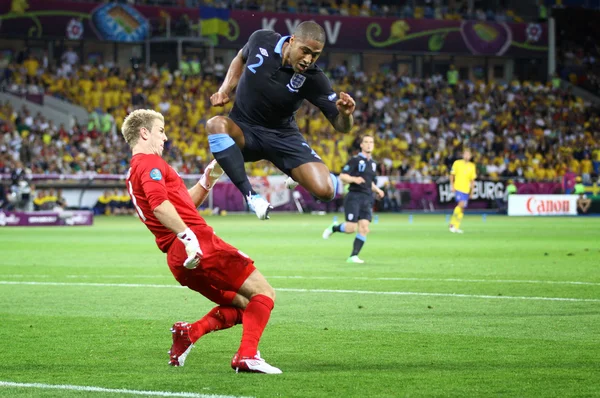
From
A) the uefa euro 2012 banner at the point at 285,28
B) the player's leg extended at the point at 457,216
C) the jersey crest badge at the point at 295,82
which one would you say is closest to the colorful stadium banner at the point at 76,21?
the uefa euro 2012 banner at the point at 285,28

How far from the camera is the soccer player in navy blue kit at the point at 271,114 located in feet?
32.0

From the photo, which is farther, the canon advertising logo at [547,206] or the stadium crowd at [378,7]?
the stadium crowd at [378,7]

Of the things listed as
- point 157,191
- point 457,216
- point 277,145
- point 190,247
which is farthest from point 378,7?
point 190,247

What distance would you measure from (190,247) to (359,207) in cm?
1241

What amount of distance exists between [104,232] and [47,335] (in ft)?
70.5

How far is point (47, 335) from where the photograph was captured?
9.83 metres

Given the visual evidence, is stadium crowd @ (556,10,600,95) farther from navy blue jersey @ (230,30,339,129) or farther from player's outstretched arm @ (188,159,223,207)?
player's outstretched arm @ (188,159,223,207)

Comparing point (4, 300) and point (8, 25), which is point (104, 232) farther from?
point (8, 25)

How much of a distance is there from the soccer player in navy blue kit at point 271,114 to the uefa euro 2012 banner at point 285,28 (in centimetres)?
4251

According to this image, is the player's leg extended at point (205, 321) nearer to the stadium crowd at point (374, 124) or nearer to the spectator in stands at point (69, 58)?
the stadium crowd at point (374, 124)

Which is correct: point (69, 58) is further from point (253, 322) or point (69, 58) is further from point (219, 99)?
point (253, 322)

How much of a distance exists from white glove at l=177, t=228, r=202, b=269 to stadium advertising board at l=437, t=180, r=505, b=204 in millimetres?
42384

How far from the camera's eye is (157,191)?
7555 millimetres

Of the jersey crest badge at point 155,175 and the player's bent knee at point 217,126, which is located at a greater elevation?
the player's bent knee at point 217,126
